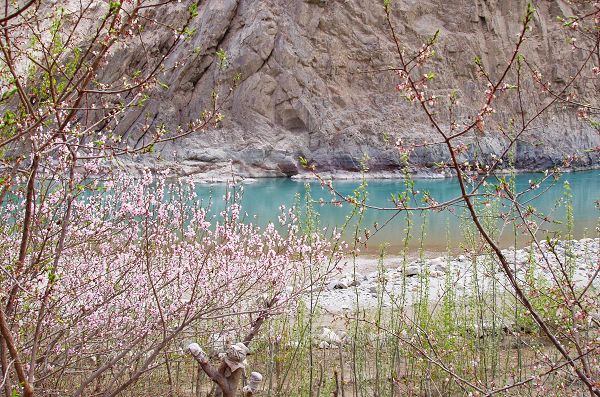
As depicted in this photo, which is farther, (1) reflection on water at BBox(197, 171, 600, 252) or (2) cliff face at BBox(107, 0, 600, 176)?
(2) cliff face at BBox(107, 0, 600, 176)

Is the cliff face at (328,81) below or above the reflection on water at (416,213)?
above

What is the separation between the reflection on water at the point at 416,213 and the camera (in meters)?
14.9

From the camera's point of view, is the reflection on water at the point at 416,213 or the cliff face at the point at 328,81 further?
the cliff face at the point at 328,81

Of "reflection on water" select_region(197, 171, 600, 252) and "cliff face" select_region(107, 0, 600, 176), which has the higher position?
"cliff face" select_region(107, 0, 600, 176)

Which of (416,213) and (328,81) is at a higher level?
(328,81)

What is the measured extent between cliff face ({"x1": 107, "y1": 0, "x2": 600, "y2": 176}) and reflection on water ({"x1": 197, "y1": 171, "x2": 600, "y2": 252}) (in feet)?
13.1

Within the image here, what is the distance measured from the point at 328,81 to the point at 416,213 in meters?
25.3

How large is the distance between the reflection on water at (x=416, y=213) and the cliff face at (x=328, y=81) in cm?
400

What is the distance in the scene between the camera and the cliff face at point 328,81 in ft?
129

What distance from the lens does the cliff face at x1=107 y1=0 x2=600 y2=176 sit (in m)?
39.3

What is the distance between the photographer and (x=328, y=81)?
42.5m

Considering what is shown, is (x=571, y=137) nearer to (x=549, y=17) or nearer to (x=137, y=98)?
(x=549, y=17)

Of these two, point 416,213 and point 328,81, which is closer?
point 416,213

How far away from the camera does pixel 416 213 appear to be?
18844mm
